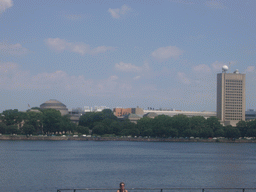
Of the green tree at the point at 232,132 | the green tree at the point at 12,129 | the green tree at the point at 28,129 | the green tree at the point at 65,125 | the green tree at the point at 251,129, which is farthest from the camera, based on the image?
the green tree at the point at 251,129

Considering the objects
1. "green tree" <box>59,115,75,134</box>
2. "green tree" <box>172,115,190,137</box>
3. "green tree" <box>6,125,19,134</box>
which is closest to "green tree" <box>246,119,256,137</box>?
"green tree" <box>172,115,190,137</box>

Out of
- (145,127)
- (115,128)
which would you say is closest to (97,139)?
(115,128)

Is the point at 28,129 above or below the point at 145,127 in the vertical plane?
below

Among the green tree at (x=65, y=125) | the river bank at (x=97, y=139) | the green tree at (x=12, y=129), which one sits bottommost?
the river bank at (x=97, y=139)

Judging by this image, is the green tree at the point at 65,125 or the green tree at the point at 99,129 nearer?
the green tree at the point at 65,125

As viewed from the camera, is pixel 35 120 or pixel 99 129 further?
pixel 99 129

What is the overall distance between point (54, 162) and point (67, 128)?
314 feet

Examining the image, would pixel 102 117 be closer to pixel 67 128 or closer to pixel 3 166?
pixel 67 128

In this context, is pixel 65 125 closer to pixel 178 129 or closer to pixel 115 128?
pixel 115 128

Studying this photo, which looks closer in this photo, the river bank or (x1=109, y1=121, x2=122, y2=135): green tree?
the river bank

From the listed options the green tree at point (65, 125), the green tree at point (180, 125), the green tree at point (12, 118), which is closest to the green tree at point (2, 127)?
the green tree at point (12, 118)

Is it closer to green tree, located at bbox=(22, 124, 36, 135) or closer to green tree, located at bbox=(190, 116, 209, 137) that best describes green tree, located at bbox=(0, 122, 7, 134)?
green tree, located at bbox=(22, 124, 36, 135)

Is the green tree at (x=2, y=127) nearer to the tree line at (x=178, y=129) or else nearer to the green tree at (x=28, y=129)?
the green tree at (x=28, y=129)

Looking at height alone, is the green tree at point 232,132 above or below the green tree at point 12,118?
below
